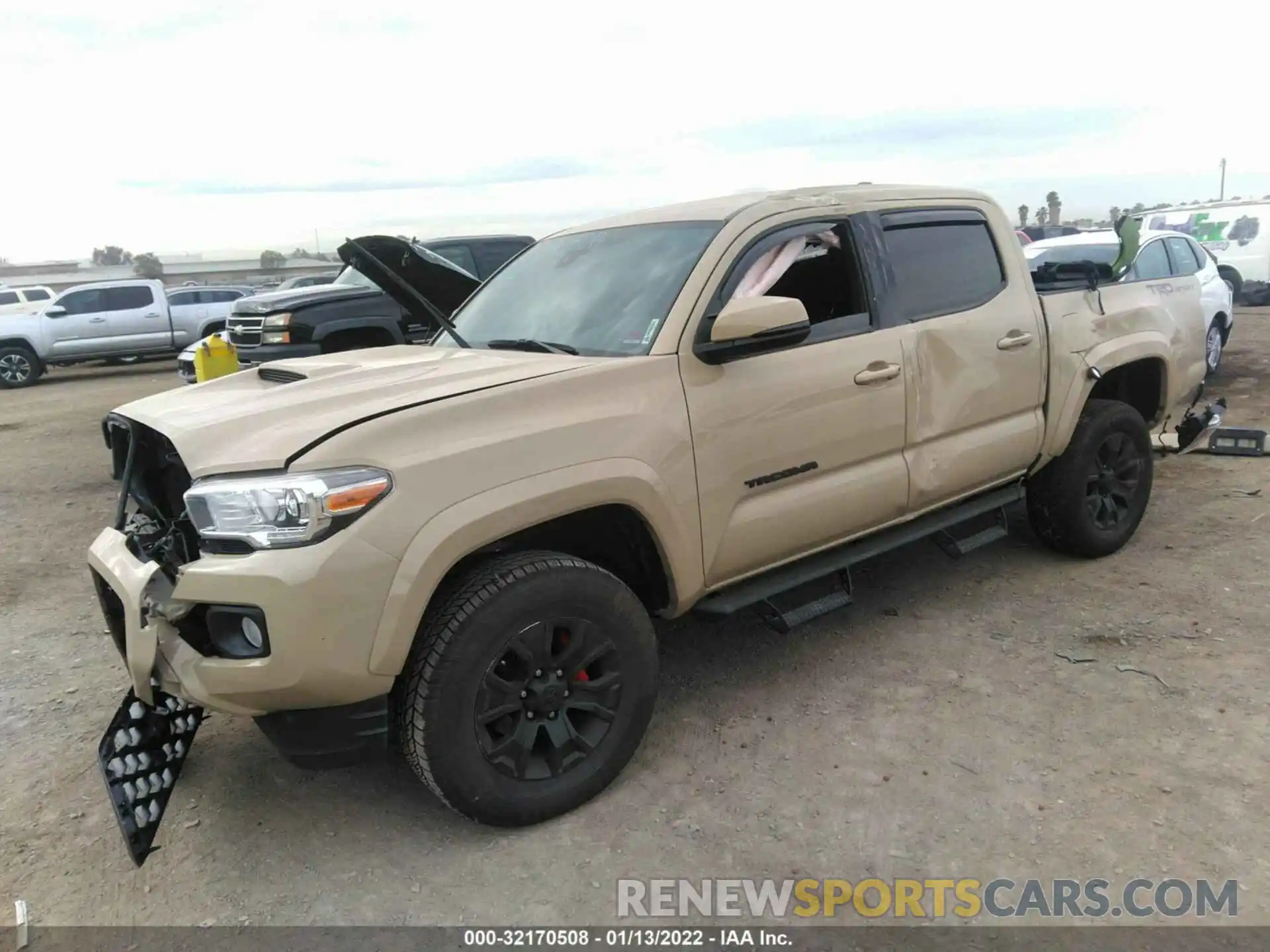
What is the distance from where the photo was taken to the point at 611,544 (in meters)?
3.27

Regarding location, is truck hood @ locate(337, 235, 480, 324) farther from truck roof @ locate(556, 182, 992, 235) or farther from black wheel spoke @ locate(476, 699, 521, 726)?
black wheel spoke @ locate(476, 699, 521, 726)

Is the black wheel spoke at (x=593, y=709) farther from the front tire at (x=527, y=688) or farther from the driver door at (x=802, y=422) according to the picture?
the driver door at (x=802, y=422)

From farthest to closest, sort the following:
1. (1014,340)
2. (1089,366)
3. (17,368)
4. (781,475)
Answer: (17,368), (1089,366), (1014,340), (781,475)

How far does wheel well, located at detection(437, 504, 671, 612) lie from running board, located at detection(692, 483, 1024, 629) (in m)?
0.23

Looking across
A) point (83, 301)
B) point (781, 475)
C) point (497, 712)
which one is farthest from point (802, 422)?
point (83, 301)

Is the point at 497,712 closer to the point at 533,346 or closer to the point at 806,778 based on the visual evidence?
the point at 806,778

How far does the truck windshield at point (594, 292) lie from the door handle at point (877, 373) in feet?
2.61

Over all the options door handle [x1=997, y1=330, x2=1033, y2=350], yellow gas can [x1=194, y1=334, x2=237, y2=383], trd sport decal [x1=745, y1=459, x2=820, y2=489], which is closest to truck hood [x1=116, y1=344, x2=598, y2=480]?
trd sport decal [x1=745, y1=459, x2=820, y2=489]

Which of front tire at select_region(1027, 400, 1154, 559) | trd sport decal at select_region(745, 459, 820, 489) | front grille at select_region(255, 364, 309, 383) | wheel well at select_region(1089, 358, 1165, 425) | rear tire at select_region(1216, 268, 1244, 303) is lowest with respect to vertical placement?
rear tire at select_region(1216, 268, 1244, 303)

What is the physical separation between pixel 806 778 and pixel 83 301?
18.8 meters

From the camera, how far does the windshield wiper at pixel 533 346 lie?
335 cm

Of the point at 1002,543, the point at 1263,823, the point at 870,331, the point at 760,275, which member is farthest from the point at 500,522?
the point at 1002,543

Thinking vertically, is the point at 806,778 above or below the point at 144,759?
below

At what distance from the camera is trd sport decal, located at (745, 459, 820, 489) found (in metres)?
3.30
